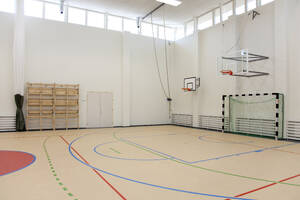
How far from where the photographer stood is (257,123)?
855 cm

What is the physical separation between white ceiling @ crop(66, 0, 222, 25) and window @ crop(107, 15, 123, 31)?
45cm

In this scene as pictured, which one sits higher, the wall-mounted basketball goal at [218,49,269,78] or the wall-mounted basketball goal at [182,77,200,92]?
the wall-mounted basketball goal at [218,49,269,78]

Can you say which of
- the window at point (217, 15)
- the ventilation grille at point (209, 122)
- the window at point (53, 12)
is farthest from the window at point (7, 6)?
the ventilation grille at point (209, 122)

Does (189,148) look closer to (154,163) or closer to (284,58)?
(154,163)

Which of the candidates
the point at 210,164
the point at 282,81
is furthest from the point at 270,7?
the point at 210,164

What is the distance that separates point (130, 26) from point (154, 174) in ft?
35.1

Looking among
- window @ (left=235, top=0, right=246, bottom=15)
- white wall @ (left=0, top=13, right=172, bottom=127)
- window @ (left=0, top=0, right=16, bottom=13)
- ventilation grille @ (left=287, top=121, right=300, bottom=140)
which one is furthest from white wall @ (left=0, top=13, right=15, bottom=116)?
ventilation grille @ (left=287, top=121, right=300, bottom=140)

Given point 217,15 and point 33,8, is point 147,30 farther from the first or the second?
point 33,8

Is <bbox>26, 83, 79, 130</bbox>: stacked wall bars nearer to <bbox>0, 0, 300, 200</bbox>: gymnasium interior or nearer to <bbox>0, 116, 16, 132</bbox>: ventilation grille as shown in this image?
<bbox>0, 0, 300, 200</bbox>: gymnasium interior

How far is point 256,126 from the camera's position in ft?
28.2

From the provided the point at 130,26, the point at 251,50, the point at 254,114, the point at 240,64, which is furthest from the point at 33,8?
the point at 254,114

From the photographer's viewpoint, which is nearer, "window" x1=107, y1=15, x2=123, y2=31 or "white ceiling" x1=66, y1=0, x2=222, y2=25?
"white ceiling" x1=66, y1=0, x2=222, y2=25

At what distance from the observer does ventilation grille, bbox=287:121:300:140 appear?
287 inches

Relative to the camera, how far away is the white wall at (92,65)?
32.8ft
